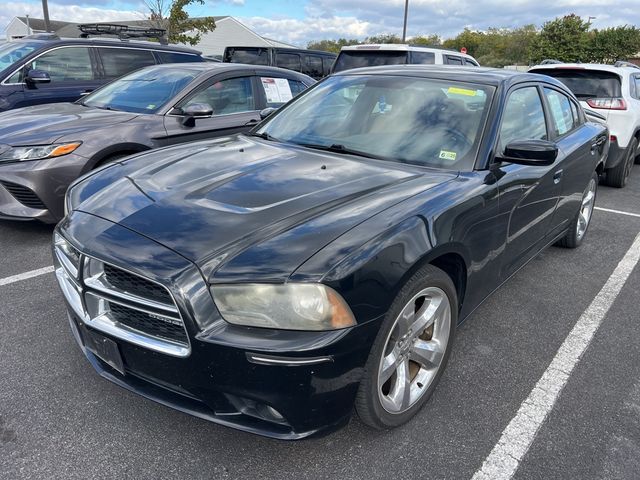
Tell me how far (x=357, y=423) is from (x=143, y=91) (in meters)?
4.26

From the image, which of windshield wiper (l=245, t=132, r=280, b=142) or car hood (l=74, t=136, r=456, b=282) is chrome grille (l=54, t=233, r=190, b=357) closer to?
car hood (l=74, t=136, r=456, b=282)

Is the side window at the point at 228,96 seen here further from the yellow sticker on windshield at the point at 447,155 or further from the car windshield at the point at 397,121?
the yellow sticker on windshield at the point at 447,155

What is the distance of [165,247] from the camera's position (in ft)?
6.34

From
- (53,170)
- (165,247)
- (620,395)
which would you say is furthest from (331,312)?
(53,170)

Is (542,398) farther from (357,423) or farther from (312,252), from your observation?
(312,252)

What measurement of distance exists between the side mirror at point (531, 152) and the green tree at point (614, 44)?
45140 mm

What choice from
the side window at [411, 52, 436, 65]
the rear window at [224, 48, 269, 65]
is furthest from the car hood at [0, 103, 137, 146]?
the rear window at [224, 48, 269, 65]

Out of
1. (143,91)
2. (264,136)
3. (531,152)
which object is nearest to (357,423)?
(531,152)

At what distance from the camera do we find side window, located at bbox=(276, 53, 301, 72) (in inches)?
514

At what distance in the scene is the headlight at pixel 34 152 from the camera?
4.11 meters

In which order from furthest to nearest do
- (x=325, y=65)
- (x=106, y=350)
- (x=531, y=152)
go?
(x=325, y=65), (x=531, y=152), (x=106, y=350)

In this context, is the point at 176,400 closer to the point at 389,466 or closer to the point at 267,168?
the point at 389,466

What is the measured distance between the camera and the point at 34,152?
4.15 m

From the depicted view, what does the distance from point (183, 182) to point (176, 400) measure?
1058mm
